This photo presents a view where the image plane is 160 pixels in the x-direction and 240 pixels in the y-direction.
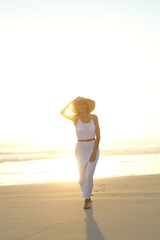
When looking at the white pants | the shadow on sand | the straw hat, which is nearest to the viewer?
the shadow on sand

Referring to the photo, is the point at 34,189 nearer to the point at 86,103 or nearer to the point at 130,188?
the point at 130,188

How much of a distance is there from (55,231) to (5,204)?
7.28 feet

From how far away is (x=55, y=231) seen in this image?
392 centimetres

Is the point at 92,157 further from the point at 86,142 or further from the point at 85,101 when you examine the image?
the point at 85,101

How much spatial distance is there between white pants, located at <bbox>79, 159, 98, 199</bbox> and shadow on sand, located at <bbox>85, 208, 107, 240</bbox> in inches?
27.1

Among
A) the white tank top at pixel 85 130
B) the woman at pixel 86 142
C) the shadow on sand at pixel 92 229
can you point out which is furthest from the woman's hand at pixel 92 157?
the shadow on sand at pixel 92 229

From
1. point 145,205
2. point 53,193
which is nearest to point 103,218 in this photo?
point 145,205

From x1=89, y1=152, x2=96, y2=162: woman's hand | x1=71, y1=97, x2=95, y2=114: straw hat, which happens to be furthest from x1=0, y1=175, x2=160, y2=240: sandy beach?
x1=71, y1=97, x2=95, y2=114: straw hat

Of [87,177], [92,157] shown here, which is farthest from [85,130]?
[87,177]

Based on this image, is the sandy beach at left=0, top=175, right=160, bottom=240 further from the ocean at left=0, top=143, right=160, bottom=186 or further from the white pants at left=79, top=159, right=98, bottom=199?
the ocean at left=0, top=143, right=160, bottom=186

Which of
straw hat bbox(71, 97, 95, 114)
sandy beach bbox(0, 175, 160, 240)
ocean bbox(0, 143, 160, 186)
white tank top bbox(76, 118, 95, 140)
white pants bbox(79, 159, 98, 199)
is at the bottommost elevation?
ocean bbox(0, 143, 160, 186)

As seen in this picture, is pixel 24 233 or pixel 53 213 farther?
pixel 53 213

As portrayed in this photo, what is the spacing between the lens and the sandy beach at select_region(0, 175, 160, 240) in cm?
378

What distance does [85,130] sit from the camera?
5.59 m
